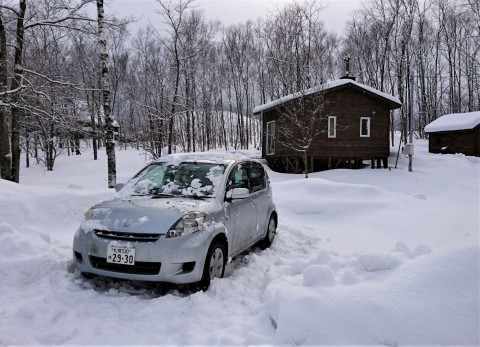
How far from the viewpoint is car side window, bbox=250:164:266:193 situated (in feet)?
20.5

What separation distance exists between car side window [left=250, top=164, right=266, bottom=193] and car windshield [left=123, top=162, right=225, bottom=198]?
0.95m

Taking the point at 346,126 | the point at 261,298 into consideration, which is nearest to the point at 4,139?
the point at 261,298

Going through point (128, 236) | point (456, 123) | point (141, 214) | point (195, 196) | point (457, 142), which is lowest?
point (128, 236)

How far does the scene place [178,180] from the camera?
17.3ft

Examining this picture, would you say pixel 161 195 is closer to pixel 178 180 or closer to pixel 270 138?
pixel 178 180

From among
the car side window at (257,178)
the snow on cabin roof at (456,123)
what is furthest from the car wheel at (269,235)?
the snow on cabin roof at (456,123)

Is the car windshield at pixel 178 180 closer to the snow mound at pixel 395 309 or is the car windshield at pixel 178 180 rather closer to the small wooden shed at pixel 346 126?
the snow mound at pixel 395 309

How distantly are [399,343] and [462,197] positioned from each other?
1068cm

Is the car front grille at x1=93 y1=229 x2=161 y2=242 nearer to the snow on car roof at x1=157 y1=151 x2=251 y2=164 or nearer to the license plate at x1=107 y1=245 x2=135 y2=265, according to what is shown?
the license plate at x1=107 y1=245 x2=135 y2=265

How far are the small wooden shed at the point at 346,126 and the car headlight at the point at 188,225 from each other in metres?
17.3

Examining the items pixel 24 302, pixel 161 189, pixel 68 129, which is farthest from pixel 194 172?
pixel 68 129

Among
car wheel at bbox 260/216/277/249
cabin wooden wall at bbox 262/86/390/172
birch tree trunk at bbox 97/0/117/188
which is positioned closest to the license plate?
car wheel at bbox 260/216/277/249

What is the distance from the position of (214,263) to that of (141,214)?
109 centimetres

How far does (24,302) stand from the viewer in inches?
151
